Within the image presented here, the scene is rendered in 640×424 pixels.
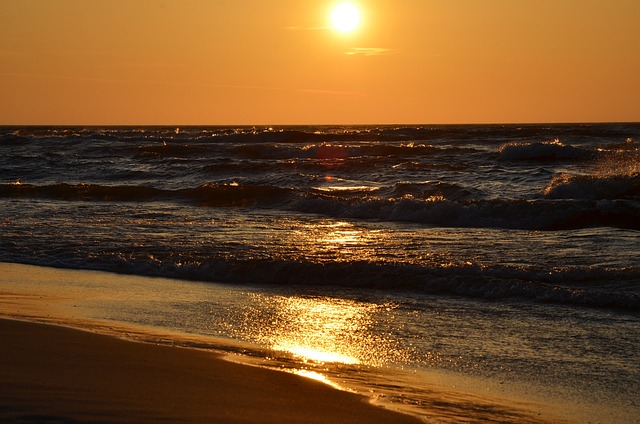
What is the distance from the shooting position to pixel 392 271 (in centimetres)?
952

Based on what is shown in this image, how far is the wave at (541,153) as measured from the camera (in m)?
29.4

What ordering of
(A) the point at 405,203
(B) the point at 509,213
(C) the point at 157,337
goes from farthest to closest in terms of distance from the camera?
(A) the point at 405,203 < (B) the point at 509,213 < (C) the point at 157,337

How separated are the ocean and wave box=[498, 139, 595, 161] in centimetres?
675

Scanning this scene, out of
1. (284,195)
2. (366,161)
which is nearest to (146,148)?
(366,161)

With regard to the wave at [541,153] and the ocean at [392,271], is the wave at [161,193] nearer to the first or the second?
the ocean at [392,271]

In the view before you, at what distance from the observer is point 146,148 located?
4181cm

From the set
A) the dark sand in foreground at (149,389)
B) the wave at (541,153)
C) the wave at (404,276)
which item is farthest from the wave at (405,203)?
the dark sand in foreground at (149,389)

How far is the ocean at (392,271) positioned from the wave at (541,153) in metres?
6.75

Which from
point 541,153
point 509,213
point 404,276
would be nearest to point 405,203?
point 509,213

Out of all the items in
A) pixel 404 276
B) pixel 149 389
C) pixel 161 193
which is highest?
pixel 161 193

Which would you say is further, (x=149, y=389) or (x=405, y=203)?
(x=405, y=203)

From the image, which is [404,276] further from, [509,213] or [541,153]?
[541,153]

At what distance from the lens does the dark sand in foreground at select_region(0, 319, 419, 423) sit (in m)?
4.29

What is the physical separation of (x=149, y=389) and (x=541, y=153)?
2670 centimetres
